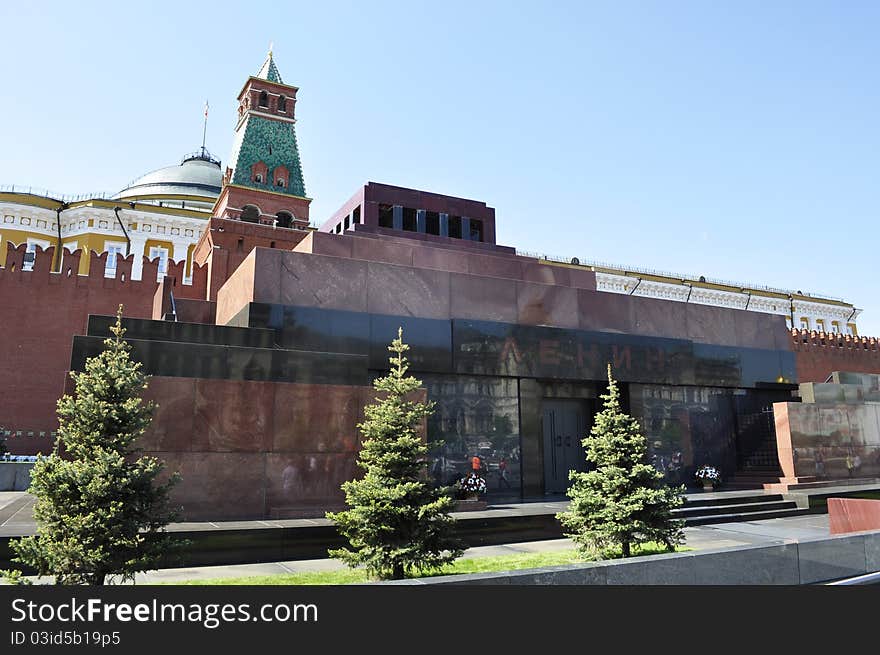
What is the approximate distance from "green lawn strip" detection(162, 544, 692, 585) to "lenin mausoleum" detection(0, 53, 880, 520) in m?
2.62

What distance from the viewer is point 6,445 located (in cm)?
2214

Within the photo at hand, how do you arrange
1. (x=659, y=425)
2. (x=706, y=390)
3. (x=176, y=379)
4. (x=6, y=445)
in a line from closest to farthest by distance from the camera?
(x=176, y=379)
(x=659, y=425)
(x=706, y=390)
(x=6, y=445)

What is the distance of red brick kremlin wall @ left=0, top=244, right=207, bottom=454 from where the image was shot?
23078mm

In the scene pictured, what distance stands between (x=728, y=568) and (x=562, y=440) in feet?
31.9

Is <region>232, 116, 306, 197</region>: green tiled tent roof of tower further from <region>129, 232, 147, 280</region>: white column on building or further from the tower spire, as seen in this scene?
<region>129, 232, 147, 280</region>: white column on building

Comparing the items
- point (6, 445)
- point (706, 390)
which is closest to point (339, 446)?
point (706, 390)

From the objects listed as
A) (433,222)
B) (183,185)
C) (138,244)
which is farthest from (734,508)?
(183,185)

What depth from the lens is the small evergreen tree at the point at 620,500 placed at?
8.99 m

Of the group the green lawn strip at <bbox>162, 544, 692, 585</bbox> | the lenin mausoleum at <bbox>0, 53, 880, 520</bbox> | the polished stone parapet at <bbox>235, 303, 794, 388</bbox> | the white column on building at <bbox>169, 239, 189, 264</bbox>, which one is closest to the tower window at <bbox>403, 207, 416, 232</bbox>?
the lenin mausoleum at <bbox>0, 53, 880, 520</bbox>

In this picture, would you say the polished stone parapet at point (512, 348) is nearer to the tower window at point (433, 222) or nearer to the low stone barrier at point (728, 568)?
the tower window at point (433, 222)

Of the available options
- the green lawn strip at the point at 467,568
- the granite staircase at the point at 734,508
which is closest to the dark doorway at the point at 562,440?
the granite staircase at the point at 734,508

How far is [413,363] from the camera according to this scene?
14.3 meters

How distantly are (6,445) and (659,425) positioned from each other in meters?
21.6
